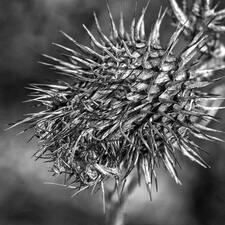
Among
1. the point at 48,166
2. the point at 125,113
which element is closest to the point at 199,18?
the point at 125,113

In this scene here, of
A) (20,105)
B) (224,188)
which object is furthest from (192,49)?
(20,105)

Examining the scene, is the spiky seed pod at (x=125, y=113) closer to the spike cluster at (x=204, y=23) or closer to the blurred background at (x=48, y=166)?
the spike cluster at (x=204, y=23)

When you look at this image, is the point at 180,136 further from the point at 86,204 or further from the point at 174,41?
the point at 86,204

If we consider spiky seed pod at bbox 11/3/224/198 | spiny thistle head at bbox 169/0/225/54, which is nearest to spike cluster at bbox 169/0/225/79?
spiny thistle head at bbox 169/0/225/54

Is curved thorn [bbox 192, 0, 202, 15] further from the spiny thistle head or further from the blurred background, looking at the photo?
the blurred background

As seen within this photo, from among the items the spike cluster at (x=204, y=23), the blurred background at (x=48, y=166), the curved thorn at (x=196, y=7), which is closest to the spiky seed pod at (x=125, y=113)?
the spike cluster at (x=204, y=23)

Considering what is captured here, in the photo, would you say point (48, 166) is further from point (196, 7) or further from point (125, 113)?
point (125, 113)
